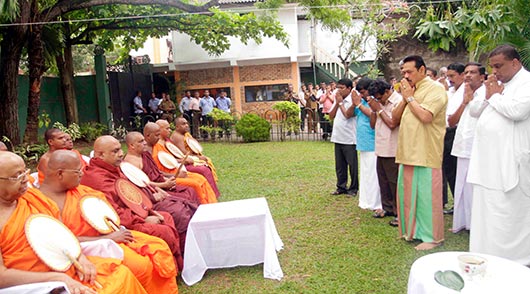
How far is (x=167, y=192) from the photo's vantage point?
530 centimetres

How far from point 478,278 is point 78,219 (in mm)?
2925

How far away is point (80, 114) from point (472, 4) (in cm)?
1471

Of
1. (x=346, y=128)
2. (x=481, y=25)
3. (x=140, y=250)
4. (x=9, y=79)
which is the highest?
(x=481, y=25)

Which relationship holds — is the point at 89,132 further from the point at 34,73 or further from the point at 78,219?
the point at 78,219

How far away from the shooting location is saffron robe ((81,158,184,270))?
3910mm

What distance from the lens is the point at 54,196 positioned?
3.38 m

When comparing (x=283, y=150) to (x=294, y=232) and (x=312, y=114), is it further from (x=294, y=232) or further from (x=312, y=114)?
(x=294, y=232)

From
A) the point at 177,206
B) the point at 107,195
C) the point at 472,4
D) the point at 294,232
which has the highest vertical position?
the point at 472,4

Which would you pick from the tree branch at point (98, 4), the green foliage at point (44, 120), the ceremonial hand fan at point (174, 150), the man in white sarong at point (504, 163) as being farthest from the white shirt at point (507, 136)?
the green foliage at point (44, 120)

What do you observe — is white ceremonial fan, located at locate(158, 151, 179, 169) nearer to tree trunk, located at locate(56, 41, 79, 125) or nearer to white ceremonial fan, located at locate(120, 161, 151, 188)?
white ceremonial fan, located at locate(120, 161, 151, 188)

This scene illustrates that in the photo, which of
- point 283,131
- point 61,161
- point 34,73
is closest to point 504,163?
point 61,161

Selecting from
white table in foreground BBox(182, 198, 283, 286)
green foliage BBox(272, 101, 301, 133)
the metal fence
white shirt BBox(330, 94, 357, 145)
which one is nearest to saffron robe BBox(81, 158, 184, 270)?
white table in foreground BBox(182, 198, 283, 286)

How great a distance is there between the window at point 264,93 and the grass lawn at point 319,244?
12.2m

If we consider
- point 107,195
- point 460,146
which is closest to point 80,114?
point 107,195
